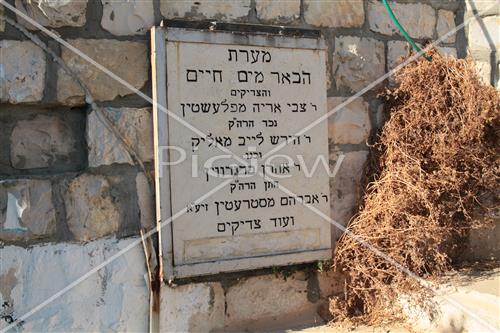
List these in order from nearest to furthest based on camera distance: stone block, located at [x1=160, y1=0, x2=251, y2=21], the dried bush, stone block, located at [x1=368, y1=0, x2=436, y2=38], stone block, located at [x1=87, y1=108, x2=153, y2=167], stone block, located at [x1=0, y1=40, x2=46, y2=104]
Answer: stone block, located at [x1=0, y1=40, x2=46, y2=104] < stone block, located at [x1=87, y1=108, x2=153, y2=167] < stone block, located at [x1=160, y1=0, x2=251, y2=21] < the dried bush < stone block, located at [x1=368, y1=0, x2=436, y2=38]

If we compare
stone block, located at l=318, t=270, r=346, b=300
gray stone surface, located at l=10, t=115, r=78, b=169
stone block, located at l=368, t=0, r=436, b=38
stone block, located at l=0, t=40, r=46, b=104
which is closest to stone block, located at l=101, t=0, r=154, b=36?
stone block, located at l=0, t=40, r=46, b=104

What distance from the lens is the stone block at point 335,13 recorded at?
2.88 metres

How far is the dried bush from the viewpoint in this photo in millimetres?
2709

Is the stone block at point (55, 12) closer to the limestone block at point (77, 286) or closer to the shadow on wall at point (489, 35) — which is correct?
the limestone block at point (77, 286)

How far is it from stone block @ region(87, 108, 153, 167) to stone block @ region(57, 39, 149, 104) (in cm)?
10

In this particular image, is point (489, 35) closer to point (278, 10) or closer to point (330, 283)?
point (278, 10)

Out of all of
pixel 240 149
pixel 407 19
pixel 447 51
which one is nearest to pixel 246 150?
pixel 240 149

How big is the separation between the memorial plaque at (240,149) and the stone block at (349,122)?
4.8 inches

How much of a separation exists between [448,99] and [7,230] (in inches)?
95.0

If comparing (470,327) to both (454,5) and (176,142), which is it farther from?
(454,5)

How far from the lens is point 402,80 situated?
301cm

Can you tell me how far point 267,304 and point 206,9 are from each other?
1.58 m

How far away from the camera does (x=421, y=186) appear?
2.75m

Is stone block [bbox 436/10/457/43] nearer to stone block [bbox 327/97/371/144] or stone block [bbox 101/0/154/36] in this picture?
stone block [bbox 327/97/371/144]
